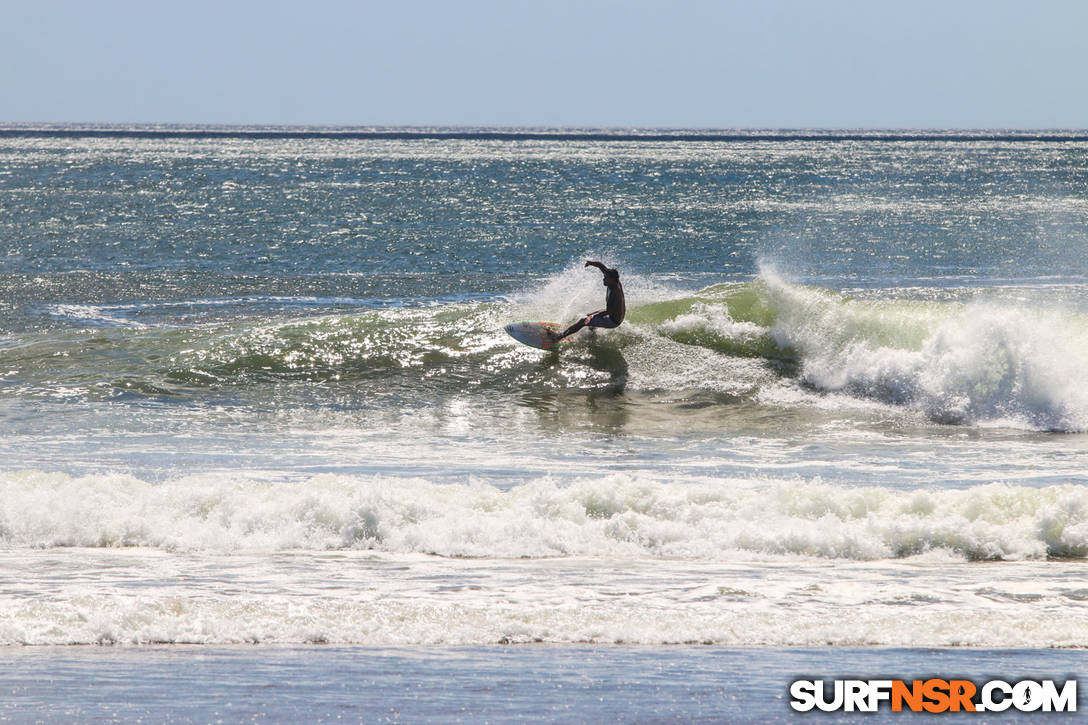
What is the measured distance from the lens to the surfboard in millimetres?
19625

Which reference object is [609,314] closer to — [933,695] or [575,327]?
[575,327]

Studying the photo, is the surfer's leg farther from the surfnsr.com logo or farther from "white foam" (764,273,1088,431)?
the surfnsr.com logo

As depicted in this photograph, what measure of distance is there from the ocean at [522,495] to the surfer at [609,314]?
38cm

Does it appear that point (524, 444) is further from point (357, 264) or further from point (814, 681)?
point (357, 264)

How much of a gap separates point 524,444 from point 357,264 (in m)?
24.4

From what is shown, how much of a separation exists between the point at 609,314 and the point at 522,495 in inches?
357

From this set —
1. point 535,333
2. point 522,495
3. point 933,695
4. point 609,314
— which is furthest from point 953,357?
point 933,695

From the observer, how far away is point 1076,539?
9.62 metres

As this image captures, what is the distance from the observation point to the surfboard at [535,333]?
773 inches

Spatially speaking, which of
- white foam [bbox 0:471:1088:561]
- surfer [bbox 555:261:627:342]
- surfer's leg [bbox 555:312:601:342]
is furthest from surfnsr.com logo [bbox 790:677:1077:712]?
surfer's leg [bbox 555:312:601:342]

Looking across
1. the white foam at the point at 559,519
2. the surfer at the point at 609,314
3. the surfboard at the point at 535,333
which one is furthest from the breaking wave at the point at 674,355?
the white foam at the point at 559,519

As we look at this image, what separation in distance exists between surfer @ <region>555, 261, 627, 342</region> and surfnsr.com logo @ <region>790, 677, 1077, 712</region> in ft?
42.8

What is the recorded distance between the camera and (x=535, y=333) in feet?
64.7

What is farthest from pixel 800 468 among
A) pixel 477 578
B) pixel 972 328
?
pixel 972 328
